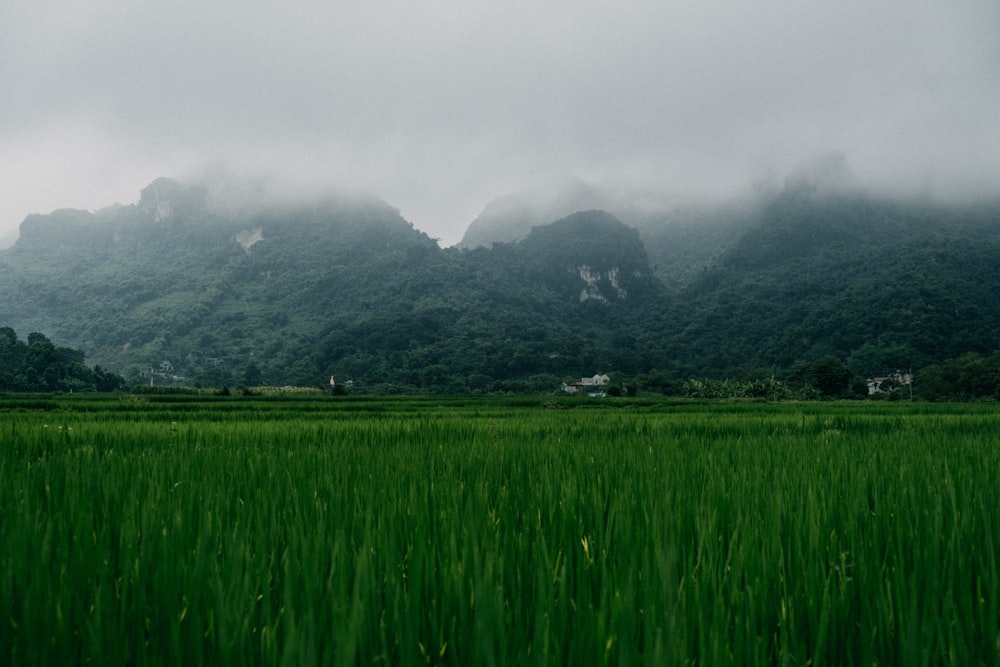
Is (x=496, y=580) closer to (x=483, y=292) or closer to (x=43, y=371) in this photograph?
(x=43, y=371)

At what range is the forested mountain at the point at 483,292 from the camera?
80.1m

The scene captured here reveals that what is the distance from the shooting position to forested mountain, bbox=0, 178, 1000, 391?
263 ft

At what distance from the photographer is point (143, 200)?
541 feet

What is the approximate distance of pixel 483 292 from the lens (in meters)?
122

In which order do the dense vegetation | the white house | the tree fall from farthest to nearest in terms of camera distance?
the white house
the tree
the dense vegetation

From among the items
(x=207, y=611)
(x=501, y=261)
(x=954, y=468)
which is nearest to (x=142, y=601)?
(x=207, y=611)

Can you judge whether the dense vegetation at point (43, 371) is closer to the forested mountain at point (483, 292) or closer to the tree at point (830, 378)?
the forested mountain at point (483, 292)

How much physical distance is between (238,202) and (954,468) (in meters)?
186

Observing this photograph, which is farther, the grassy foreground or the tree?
the tree

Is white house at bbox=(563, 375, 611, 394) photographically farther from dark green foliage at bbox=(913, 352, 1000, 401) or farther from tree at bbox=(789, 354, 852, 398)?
dark green foliage at bbox=(913, 352, 1000, 401)

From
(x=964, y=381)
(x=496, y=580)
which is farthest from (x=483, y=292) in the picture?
(x=496, y=580)

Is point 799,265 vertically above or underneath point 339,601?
above

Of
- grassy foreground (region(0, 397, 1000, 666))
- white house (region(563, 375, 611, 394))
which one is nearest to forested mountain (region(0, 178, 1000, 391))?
white house (region(563, 375, 611, 394))

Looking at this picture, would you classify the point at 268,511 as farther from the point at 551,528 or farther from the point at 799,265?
the point at 799,265
